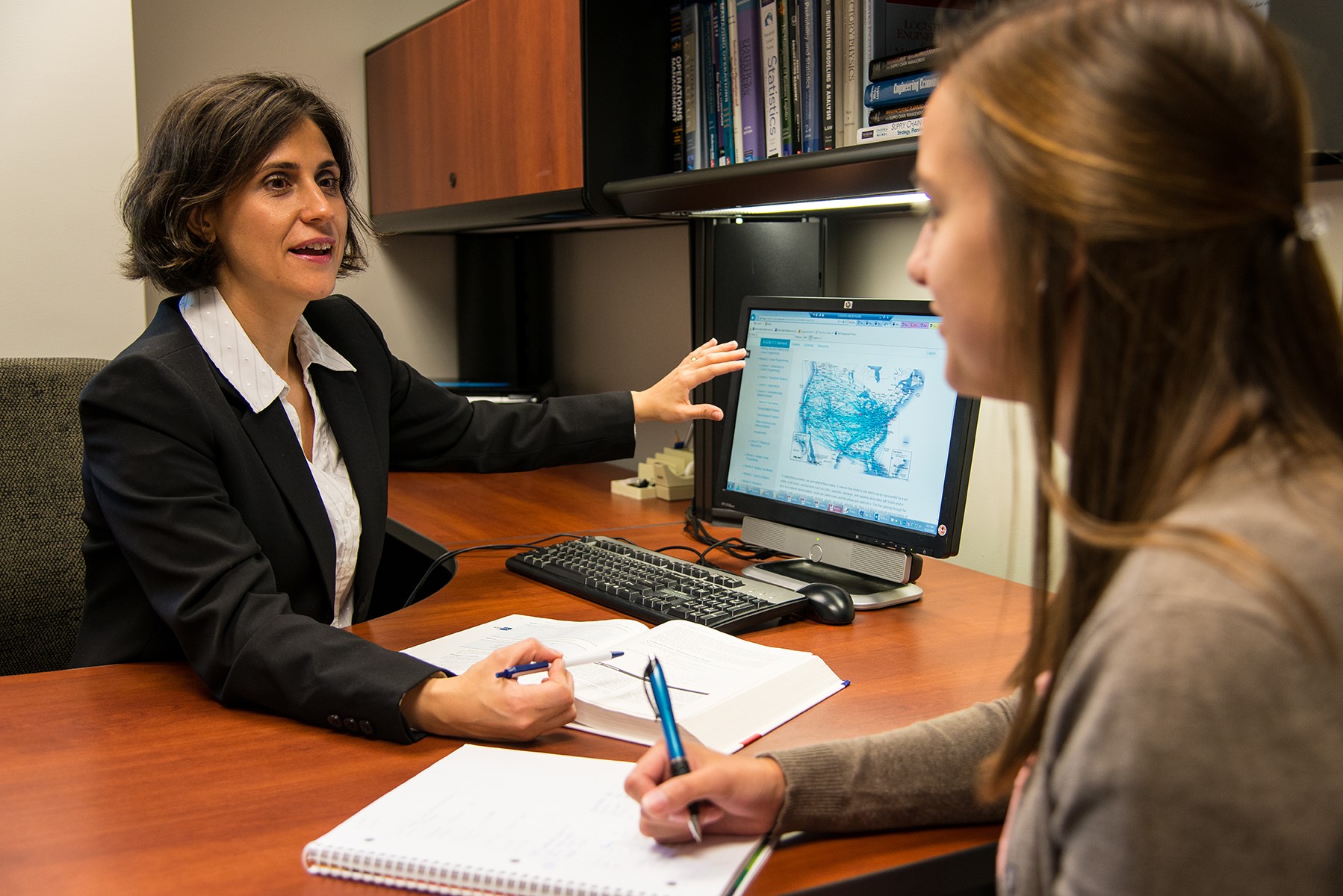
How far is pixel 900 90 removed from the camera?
1.42m

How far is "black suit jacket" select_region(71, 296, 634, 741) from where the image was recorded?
1070mm

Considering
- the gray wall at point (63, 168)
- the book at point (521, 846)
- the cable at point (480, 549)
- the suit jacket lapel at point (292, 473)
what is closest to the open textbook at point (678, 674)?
the book at point (521, 846)

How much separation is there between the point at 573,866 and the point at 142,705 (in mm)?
600

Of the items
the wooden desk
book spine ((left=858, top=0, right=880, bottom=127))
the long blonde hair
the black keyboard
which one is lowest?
the wooden desk

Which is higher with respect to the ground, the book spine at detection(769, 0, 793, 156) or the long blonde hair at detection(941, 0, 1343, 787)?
the book spine at detection(769, 0, 793, 156)

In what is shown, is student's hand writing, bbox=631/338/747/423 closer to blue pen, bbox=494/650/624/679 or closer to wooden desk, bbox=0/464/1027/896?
wooden desk, bbox=0/464/1027/896

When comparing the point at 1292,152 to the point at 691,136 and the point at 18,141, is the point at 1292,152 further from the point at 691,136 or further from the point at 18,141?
the point at 18,141

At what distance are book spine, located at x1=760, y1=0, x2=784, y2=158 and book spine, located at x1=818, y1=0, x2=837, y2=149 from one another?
0.09 meters

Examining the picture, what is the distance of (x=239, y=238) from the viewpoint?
145 cm

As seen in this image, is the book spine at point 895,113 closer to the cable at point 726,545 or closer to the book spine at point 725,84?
the book spine at point 725,84

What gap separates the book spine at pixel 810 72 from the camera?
1.59 meters

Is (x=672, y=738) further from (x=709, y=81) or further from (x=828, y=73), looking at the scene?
(x=709, y=81)

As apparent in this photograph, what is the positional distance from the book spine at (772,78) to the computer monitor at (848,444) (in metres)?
0.28

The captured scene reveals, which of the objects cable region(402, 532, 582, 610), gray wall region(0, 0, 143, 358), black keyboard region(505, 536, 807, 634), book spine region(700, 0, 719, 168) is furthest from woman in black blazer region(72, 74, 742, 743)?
gray wall region(0, 0, 143, 358)
